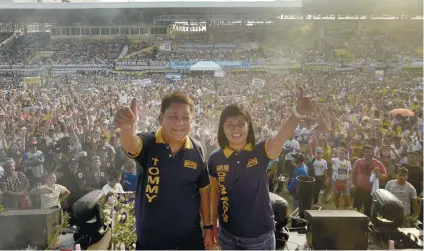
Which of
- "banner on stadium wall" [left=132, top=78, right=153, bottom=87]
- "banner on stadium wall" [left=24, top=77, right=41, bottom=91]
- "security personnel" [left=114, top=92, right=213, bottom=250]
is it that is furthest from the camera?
"banner on stadium wall" [left=132, top=78, right=153, bottom=87]

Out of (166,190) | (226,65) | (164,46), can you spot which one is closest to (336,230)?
(166,190)

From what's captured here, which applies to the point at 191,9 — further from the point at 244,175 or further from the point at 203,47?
the point at 244,175

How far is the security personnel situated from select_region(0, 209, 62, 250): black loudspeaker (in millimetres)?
1245

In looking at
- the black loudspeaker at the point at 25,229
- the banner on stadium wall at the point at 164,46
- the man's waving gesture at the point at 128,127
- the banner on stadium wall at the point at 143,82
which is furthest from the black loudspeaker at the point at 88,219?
the banner on stadium wall at the point at 164,46

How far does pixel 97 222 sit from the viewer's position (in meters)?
3.20

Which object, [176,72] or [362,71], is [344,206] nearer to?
[176,72]

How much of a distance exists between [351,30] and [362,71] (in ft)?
22.2

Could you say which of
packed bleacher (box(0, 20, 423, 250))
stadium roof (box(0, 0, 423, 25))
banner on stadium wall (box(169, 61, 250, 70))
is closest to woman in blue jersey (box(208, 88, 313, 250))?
packed bleacher (box(0, 20, 423, 250))

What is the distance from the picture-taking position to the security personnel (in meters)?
1.98

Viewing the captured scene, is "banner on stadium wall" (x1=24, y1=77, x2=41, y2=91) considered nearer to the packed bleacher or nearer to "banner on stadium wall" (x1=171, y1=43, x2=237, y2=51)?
Answer: the packed bleacher

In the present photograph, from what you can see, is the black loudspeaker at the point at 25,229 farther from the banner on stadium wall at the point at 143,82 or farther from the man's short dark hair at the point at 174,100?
the banner on stadium wall at the point at 143,82

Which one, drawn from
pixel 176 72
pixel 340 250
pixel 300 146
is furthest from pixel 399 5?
pixel 340 250

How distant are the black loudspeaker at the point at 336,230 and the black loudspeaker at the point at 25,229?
214 centimetres

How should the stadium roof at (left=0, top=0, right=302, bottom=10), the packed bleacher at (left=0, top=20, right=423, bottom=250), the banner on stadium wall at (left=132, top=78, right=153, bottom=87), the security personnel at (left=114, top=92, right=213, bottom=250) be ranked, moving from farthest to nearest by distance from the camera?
the stadium roof at (left=0, top=0, right=302, bottom=10) → the banner on stadium wall at (left=132, top=78, right=153, bottom=87) → the packed bleacher at (left=0, top=20, right=423, bottom=250) → the security personnel at (left=114, top=92, right=213, bottom=250)
